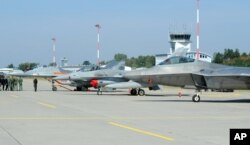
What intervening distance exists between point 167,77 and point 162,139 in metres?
13.2


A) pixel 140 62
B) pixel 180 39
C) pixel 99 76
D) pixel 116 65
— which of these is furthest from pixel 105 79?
pixel 140 62

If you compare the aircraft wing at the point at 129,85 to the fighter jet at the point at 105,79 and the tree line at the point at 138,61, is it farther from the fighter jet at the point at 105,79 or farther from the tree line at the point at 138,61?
the tree line at the point at 138,61

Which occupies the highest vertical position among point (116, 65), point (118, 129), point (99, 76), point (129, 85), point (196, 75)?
point (116, 65)

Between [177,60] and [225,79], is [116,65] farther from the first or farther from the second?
[225,79]

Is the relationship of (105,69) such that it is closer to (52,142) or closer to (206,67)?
(206,67)

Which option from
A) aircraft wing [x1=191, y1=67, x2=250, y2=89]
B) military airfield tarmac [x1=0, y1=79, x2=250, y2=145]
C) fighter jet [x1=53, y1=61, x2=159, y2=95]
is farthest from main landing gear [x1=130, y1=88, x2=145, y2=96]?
military airfield tarmac [x1=0, y1=79, x2=250, y2=145]

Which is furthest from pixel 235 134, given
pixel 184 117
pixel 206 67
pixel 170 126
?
pixel 206 67

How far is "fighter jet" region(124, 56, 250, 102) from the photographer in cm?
2048

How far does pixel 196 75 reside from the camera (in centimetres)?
2105

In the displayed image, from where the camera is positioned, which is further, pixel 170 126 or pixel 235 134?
pixel 170 126

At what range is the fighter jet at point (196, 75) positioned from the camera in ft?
67.2

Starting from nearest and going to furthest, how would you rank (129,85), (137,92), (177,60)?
(177,60) < (129,85) < (137,92)

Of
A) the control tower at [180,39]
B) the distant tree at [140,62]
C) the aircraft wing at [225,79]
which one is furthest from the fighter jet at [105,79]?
the control tower at [180,39]

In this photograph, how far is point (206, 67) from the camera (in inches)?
848
